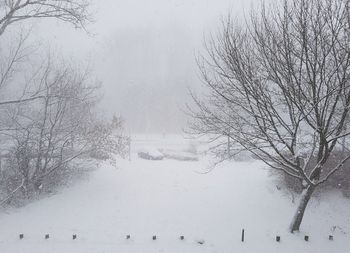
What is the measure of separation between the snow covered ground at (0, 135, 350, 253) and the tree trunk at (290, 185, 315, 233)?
0.29 meters

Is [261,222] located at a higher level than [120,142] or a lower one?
lower

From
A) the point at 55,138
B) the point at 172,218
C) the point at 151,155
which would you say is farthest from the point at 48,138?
the point at 151,155

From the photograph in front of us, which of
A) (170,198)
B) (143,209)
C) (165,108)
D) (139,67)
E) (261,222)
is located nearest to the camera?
(261,222)

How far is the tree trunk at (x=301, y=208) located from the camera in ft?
31.7

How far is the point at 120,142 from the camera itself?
47.8ft

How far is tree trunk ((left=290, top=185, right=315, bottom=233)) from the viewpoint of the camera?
9.66 m

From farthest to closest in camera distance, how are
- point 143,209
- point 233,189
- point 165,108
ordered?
point 165,108 → point 233,189 → point 143,209

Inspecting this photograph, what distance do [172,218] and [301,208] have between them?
456cm

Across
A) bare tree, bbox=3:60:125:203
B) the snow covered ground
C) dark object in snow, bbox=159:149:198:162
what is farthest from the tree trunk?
dark object in snow, bbox=159:149:198:162

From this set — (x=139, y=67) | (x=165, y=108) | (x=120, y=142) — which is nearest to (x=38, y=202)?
(x=120, y=142)

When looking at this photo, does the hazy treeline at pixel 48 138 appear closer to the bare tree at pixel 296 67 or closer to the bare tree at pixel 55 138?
the bare tree at pixel 55 138

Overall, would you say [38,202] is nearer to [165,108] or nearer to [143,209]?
[143,209]

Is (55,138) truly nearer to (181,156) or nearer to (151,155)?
(151,155)

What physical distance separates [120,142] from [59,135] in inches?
111
